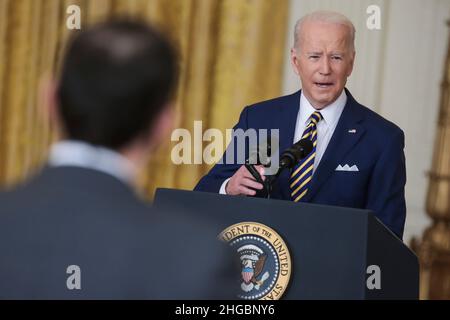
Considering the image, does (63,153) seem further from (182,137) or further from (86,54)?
(182,137)

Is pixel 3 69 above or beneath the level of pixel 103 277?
above

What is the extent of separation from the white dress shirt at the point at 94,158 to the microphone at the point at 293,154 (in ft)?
4.04

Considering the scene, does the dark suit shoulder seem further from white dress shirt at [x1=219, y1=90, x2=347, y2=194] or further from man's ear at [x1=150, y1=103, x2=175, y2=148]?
man's ear at [x1=150, y1=103, x2=175, y2=148]

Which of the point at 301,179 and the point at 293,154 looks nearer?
the point at 293,154

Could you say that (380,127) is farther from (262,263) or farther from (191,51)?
(191,51)

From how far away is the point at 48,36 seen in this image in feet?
17.5

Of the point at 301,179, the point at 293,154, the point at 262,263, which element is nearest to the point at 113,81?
the point at 262,263

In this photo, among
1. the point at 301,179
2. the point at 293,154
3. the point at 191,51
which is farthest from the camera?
the point at 191,51

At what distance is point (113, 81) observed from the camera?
3.70ft

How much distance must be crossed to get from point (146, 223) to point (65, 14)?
431cm

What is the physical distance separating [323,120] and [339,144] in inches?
5.4
